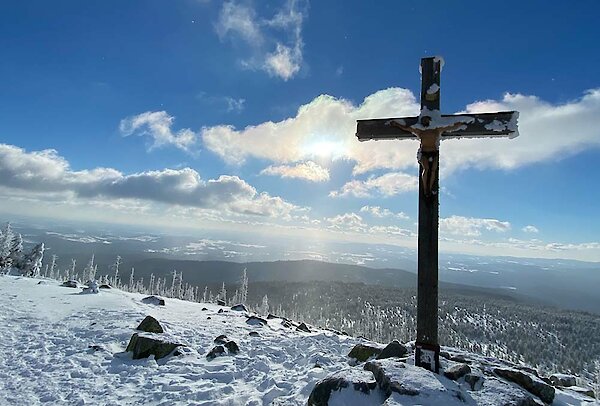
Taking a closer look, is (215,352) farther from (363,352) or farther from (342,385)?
(342,385)

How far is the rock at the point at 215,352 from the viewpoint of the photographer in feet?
34.9

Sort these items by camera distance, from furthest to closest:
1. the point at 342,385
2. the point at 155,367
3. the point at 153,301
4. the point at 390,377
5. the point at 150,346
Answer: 1. the point at 153,301
2. the point at 150,346
3. the point at 155,367
4. the point at 342,385
5. the point at 390,377

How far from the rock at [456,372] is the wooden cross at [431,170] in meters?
0.28

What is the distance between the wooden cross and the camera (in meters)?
5.96

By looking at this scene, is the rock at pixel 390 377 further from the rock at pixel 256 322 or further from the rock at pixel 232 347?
the rock at pixel 256 322

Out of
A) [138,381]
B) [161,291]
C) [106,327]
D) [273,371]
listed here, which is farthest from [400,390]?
[161,291]

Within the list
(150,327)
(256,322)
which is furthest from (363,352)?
(256,322)

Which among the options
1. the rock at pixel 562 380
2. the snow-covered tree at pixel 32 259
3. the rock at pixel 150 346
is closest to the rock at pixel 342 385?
the rock at pixel 150 346

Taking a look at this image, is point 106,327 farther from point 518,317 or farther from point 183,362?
point 518,317

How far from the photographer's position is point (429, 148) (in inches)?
245

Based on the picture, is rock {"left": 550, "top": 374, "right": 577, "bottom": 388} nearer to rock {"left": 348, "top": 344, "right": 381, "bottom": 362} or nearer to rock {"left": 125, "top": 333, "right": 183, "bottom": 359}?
rock {"left": 348, "top": 344, "right": 381, "bottom": 362}

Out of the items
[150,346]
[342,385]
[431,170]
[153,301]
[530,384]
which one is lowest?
[153,301]

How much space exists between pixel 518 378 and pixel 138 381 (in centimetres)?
891

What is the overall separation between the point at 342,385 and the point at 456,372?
2.13 m
